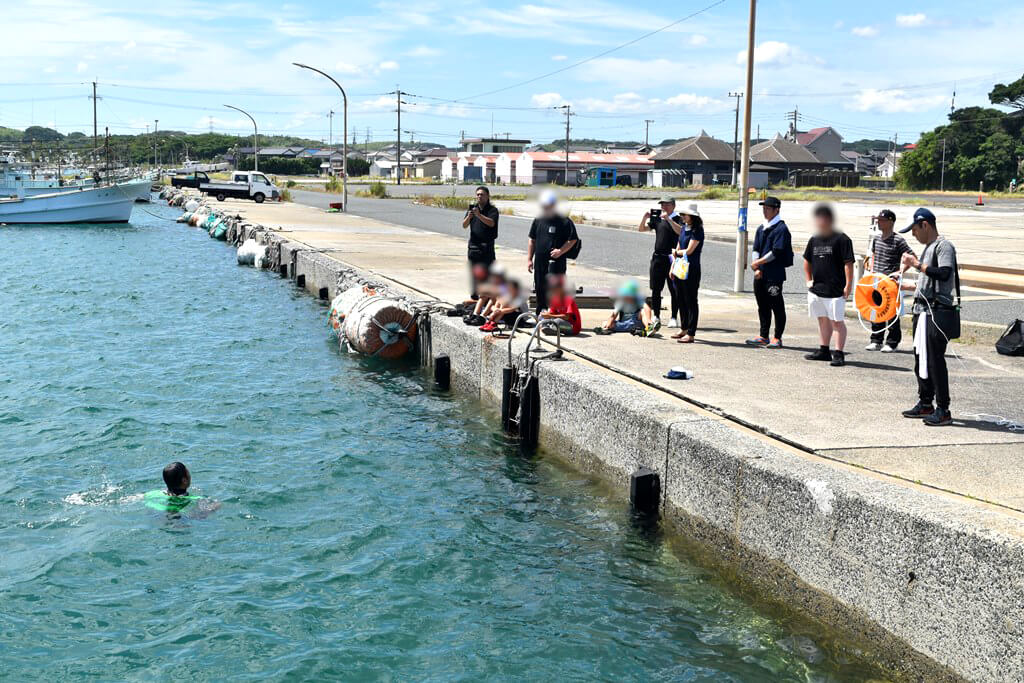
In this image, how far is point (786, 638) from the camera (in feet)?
19.7

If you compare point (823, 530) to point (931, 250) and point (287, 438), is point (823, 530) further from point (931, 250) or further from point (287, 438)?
point (287, 438)

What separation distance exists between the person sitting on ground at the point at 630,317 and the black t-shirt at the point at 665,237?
2.70 ft

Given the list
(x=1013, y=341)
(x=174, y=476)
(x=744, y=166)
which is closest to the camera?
(x=174, y=476)

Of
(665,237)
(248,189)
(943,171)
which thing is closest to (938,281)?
(665,237)

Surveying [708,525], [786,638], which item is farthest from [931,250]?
[786,638]

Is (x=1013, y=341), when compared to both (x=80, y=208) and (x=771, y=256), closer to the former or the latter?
(x=771, y=256)

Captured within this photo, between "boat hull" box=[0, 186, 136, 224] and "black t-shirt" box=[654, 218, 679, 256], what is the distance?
4401cm

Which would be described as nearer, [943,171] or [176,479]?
[176,479]

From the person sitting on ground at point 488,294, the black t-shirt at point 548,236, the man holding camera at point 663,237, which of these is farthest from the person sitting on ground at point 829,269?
the person sitting on ground at point 488,294

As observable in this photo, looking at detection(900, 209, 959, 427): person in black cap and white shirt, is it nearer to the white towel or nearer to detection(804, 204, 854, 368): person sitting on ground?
the white towel

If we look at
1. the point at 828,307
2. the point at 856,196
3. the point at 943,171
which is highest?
the point at 943,171

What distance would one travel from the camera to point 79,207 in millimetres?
50344

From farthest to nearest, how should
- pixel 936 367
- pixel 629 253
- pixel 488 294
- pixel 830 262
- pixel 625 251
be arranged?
pixel 625 251
pixel 629 253
pixel 488 294
pixel 830 262
pixel 936 367

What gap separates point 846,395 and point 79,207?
4908cm
